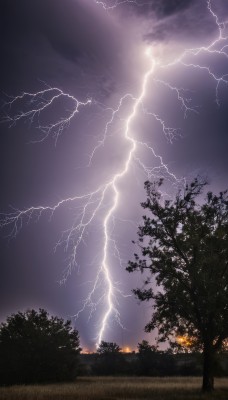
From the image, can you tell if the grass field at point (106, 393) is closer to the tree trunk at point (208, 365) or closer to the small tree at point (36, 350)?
the tree trunk at point (208, 365)

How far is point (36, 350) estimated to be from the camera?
29.0 m

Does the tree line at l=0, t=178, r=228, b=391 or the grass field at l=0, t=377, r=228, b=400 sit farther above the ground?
the tree line at l=0, t=178, r=228, b=391

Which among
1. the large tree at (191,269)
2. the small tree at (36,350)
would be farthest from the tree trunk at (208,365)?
the small tree at (36,350)

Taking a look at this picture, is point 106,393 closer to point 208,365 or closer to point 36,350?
point 208,365

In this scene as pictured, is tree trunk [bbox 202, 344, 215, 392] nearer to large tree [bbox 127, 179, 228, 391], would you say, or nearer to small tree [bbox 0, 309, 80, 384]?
large tree [bbox 127, 179, 228, 391]

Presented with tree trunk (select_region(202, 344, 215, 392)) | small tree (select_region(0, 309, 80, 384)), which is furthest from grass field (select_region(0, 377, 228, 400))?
small tree (select_region(0, 309, 80, 384))

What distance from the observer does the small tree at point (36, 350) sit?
2842cm

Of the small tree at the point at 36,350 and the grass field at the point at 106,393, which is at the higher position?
the small tree at the point at 36,350

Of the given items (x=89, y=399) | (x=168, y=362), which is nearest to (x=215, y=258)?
(x=89, y=399)

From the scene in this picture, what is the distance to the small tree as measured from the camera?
28.4 meters

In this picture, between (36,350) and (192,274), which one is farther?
(36,350)

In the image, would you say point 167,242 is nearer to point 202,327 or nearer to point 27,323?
point 202,327

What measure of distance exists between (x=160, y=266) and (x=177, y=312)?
2.41 metres

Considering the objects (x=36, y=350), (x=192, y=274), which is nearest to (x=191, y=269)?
(x=192, y=274)
